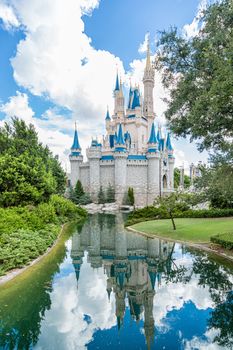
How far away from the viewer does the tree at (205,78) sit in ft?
29.3

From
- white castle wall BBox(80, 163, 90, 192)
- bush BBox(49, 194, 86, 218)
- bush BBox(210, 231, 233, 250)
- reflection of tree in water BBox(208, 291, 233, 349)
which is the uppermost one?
white castle wall BBox(80, 163, 90, 192)

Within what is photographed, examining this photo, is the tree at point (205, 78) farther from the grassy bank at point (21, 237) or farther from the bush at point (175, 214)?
the bush at point (175, 214)

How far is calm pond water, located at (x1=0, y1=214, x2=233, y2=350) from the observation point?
5.36 metres

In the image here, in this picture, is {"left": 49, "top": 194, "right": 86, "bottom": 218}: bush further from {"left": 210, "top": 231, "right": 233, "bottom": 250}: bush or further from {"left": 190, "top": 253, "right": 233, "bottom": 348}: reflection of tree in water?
{"left": 190, "top": 253, "right": 233, "bottom": 348}: reflection of tree in water

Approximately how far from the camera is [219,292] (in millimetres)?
7562

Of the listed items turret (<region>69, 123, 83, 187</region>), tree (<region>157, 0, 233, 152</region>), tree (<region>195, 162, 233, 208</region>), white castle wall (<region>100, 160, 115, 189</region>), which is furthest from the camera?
turret (<region>69, 123, 83, 187</region>)

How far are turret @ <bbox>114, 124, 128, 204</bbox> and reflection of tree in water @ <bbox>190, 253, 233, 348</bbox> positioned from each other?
127 ft

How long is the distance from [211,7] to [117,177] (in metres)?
40.8

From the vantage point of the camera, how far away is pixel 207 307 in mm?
6711

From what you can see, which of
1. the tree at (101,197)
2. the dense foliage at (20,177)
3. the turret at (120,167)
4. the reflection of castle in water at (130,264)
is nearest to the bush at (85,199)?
the tree at (101,197)

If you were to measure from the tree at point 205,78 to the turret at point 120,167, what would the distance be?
36914 mm

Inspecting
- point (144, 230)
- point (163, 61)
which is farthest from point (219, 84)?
point (144, 230)

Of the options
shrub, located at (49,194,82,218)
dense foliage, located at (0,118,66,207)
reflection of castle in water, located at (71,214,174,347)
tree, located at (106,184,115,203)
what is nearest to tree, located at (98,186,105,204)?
tree, located at (106,184,115,203)

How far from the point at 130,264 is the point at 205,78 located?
26.5 feet
